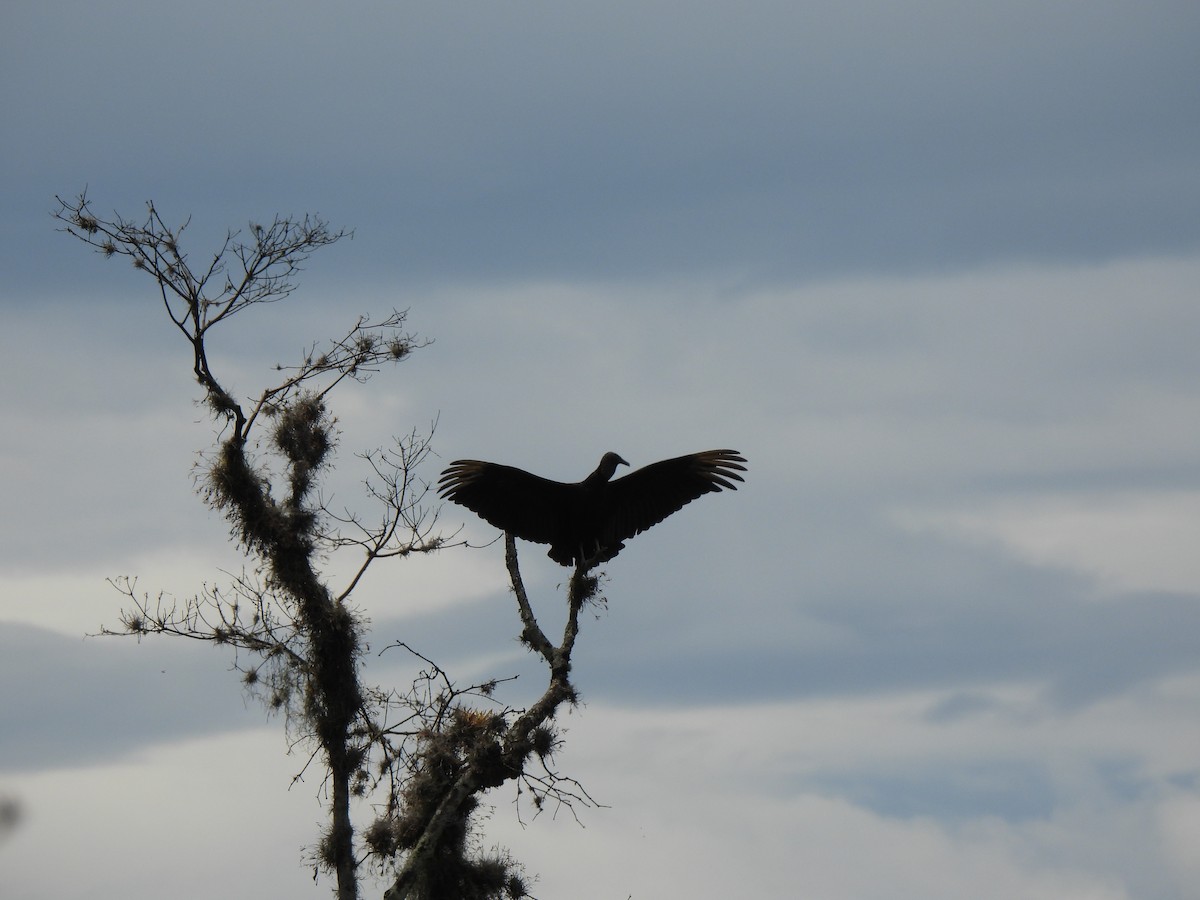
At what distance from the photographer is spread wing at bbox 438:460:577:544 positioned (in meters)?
10.8

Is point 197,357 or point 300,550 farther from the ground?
point 197,357

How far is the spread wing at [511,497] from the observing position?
10836 mm

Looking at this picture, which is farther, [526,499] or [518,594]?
[526,499]

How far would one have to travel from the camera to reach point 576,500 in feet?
35.5

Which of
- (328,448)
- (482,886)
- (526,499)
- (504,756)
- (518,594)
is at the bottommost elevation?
(482,886)

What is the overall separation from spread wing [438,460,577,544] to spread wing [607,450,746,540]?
46 centimetres

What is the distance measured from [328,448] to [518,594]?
3518mm

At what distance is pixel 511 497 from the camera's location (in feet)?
35.9

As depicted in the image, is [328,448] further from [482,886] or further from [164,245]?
[482,886]

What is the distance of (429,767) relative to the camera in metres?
10.2

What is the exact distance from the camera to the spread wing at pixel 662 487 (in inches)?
434

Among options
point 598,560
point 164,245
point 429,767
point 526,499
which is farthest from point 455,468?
point 164,245

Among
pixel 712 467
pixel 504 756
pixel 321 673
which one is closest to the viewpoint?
pixel 504 756

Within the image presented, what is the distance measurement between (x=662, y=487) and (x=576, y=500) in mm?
779
